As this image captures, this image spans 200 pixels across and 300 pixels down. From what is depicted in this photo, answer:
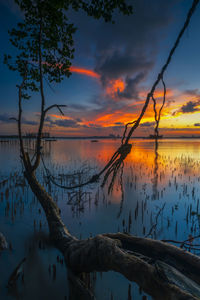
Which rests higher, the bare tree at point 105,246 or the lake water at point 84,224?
the bare tree at point 105,246

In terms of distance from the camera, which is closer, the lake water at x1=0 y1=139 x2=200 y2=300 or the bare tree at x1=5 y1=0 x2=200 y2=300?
the bare tree at x1=5 y1=0 x2=200 y2=300

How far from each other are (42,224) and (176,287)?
18.5 ft

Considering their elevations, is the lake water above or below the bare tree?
below

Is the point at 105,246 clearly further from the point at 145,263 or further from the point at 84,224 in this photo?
the point at 84,224

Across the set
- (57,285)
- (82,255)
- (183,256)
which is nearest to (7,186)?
(57,285)

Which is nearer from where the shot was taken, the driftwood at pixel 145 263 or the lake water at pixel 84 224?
the driftwood at pixel 145 263

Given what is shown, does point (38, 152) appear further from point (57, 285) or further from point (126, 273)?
point (126, 273)

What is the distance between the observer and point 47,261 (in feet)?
13.2

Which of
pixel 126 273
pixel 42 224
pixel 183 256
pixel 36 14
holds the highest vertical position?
pixel 36 14

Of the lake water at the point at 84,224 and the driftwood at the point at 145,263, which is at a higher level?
the driftwood at the point at 145,263

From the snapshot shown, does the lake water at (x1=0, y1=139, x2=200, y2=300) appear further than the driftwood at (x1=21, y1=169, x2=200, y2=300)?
Yes

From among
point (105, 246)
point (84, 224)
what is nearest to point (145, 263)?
point (105, 246)

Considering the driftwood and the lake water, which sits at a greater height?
the driftwood

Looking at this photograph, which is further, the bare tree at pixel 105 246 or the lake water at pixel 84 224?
the lake water at pixel 84 224
